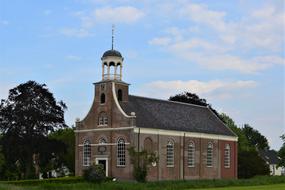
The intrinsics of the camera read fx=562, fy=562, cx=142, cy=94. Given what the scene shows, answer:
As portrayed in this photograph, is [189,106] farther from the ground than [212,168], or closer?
farther from the ground

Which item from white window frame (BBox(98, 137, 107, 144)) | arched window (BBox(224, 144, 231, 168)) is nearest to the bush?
white window frame (BBox(98, 137, 107, 144))

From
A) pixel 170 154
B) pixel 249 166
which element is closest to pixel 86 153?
pixel 170 154

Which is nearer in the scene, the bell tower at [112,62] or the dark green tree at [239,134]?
the bell tower at [112,62]

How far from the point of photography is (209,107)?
87.0 metres

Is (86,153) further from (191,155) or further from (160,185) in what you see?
(160,185)

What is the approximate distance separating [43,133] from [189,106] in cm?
1975

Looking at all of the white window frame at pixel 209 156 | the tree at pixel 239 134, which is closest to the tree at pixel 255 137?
the tree at pixel 239 134

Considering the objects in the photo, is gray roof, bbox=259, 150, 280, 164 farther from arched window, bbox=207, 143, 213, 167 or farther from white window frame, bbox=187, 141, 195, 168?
white window frame, bbox=187, 141, 195, 168

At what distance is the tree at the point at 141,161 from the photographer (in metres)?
54.3

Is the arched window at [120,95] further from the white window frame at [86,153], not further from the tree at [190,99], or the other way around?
the tree at [190,99]

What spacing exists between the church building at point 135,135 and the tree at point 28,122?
413cm

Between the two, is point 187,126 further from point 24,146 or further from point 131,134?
point 24,146

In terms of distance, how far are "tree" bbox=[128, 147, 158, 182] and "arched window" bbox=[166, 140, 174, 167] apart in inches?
270

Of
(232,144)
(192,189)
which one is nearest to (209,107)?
(232,144)
